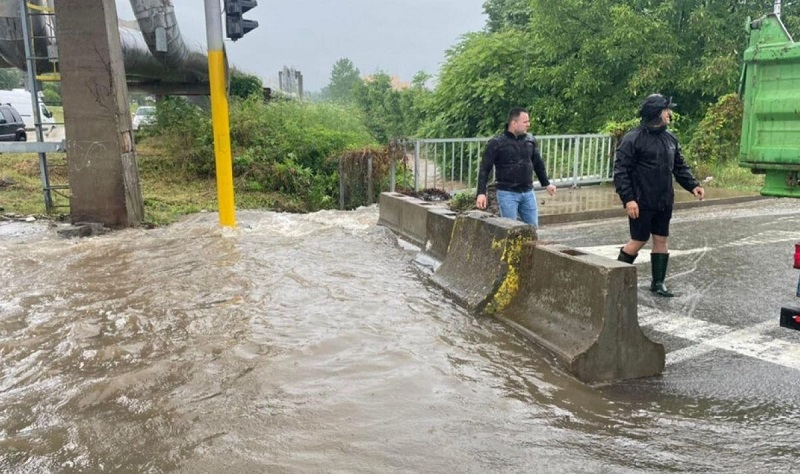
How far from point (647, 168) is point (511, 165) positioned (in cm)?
152

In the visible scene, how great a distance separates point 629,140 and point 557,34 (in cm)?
1384

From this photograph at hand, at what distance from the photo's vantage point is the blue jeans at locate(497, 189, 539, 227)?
6762 mm

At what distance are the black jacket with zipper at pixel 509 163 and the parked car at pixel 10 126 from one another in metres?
20.3

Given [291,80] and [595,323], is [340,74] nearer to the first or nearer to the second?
[291,80]

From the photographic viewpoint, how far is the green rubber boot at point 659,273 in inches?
229

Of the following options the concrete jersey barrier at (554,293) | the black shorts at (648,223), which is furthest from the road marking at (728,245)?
the concrete jersey barrier at (554,293)

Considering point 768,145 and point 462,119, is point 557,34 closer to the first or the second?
point 462,119

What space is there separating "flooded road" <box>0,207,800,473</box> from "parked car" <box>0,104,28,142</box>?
18.4 metres

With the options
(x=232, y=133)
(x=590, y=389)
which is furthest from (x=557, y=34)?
(x=590, y=389)

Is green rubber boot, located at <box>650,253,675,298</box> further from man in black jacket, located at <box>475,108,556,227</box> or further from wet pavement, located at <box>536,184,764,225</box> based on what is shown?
wet pavement, located at <box>536,184,764,225</box>

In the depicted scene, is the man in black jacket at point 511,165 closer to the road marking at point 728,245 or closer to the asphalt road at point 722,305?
the road marking at point 728,245

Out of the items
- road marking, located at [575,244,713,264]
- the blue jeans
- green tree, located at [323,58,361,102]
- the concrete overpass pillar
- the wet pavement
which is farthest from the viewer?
green tree, located at [323,58,361,102]

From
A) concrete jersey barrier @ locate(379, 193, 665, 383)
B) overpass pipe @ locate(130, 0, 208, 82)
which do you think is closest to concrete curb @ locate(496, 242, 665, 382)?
concrete jersey barrier @ locate(379, 193, 665, 383)

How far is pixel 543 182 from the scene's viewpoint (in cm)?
714
